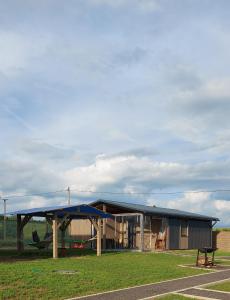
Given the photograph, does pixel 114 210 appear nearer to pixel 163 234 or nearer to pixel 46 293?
pixel 163 234

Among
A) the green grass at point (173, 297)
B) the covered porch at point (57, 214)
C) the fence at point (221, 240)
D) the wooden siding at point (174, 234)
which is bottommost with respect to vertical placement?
the fence at point (221, 240)

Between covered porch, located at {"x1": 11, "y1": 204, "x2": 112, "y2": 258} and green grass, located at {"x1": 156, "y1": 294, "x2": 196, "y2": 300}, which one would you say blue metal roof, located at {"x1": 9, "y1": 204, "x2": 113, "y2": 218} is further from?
green grass, located at {"x1": 156, "y1": 294, "x2": 196, "y2": 300}

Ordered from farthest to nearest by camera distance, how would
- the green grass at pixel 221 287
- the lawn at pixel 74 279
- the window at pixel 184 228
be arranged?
the window at pixel 184 228 < the green grass at pixel 221 287 < the lawn at pixel 74 279

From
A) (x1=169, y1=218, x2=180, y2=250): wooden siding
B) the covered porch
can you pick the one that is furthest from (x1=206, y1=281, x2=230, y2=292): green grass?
(x1=169, y1=218, x2=180, y2=250): wooden siding

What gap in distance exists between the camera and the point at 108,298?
9383 mm

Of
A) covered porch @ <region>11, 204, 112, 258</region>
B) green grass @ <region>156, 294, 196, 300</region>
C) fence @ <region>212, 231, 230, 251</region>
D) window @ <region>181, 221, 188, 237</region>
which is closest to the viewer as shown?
green grass @ <region>156, 294, 196, 300</region>

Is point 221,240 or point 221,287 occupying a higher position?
point 221,287

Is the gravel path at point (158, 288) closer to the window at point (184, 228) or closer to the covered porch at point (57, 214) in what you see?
the covered porch at point (57, 214)

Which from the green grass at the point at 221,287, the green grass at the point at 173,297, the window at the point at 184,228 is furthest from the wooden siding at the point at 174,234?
the green grass at the point at 173,297

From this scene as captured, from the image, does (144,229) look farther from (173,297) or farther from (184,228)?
(173,297)

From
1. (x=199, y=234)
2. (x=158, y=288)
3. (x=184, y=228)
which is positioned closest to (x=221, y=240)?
(x=199, y=234)

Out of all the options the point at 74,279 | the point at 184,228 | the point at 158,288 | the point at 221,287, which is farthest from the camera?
the point at 184,228

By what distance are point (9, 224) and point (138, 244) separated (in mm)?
14508

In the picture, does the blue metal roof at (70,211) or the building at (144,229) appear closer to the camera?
the blue metal roof at (70,211)
